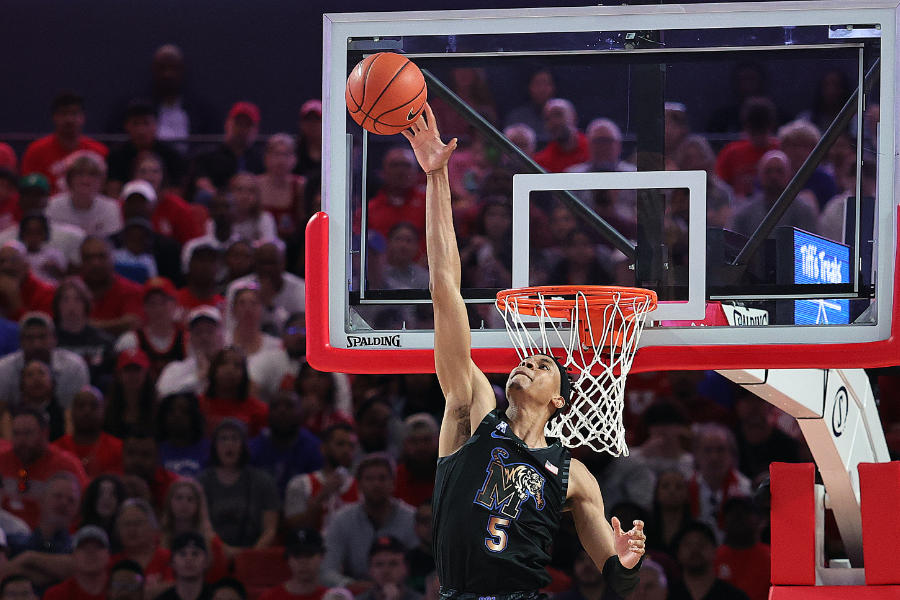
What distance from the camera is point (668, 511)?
19.5 feet

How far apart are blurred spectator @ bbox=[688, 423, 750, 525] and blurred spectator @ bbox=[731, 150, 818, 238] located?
2.33 meters

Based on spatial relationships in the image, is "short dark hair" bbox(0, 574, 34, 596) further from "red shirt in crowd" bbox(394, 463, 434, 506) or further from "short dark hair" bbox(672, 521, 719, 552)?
"short dark hair" bbox(672, 521, 719, 552)

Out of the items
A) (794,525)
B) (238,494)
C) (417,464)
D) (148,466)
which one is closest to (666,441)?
(417,464)

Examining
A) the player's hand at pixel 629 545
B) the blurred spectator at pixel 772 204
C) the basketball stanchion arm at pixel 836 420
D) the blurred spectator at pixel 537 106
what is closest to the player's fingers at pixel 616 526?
the player's hand at pixel 629 545

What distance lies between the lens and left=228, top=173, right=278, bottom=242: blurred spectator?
7.11m

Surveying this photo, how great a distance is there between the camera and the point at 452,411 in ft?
11.5

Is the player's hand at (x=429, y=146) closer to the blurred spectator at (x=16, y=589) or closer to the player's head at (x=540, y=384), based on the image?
the player's head at (x=540, y=384)

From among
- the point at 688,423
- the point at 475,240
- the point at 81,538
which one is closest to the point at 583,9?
the point at 475,240

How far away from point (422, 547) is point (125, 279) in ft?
7.81

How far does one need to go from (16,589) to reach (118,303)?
1704mm

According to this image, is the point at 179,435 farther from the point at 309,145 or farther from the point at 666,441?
the point at 666,441

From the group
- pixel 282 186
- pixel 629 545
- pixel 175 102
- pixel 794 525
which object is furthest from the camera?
pixel 175 102

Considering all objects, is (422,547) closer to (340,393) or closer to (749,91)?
(340,393)

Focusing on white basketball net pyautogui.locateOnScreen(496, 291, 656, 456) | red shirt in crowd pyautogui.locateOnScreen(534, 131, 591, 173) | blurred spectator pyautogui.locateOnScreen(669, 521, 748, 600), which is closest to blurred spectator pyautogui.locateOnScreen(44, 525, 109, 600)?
blurred spectator pyautogui.locateOnScreen(669, 521, 748, 600)
